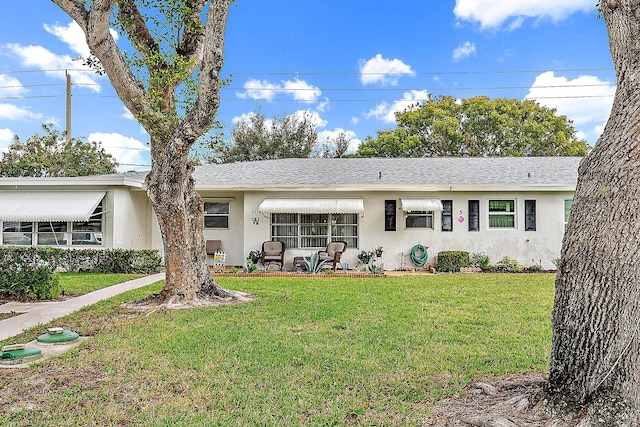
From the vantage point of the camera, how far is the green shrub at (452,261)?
56.4 feet

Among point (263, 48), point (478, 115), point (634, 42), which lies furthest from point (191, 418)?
point (478, 115)

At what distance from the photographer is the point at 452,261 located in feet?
56.4

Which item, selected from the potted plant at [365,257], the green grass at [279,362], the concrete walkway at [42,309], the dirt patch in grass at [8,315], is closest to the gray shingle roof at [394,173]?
the potted plant at [365,257]

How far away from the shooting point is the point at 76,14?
32.8 feet

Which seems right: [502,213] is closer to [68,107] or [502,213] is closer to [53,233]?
[53,233]

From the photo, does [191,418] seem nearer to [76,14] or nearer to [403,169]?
[76,14]

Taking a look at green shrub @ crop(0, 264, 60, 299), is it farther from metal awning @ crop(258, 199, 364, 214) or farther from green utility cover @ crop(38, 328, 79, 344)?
metal awning @ crop(258, 199, 364, 214)

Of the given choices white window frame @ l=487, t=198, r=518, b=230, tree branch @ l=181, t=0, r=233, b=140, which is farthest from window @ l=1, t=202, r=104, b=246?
white window frame @ l=487, t=198, r=518, b=230

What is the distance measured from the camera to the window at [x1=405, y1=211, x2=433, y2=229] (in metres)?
17.9

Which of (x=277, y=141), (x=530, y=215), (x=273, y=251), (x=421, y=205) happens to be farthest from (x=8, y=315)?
(x=277, y=141)

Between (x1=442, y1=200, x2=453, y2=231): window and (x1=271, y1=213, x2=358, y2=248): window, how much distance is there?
346 cm

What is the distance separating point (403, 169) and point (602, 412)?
1682 cm

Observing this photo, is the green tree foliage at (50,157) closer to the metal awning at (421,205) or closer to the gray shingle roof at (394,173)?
the gray shingle roof at (394,173)

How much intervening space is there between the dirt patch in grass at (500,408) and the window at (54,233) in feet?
54.9
